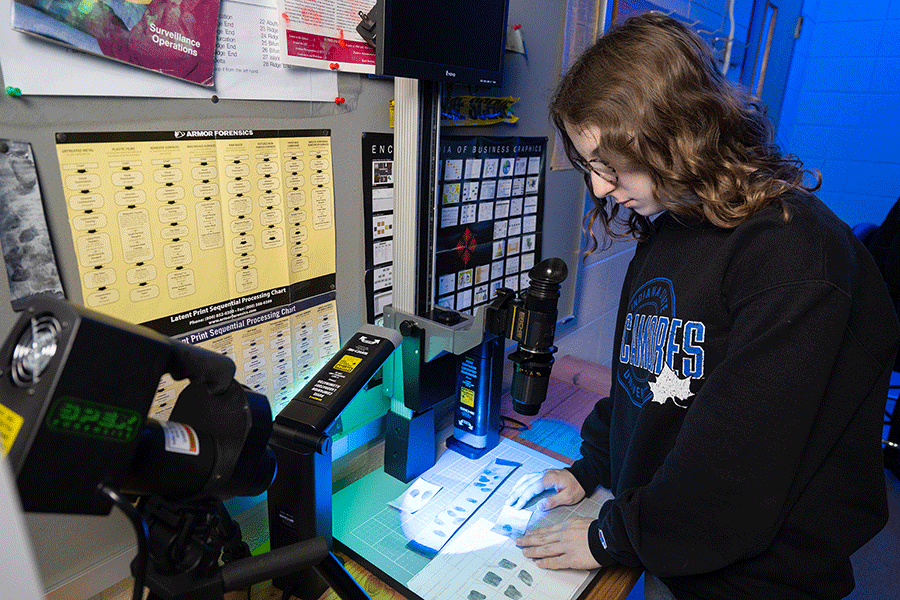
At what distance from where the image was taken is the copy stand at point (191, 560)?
21.0 inches

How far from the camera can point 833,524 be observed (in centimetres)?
77

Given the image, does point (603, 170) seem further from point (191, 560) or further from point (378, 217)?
point (191, 560)

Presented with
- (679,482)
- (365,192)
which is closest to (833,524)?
(679,482)

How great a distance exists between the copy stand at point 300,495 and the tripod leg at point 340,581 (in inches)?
2.5

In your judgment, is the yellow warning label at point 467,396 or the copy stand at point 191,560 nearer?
the copy stand at point 191,560

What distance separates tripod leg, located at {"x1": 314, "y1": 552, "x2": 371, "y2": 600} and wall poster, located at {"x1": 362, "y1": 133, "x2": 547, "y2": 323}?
60cm

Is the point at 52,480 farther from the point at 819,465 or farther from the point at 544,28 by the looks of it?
the point at 544,28

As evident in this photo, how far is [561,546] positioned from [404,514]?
0.31 m

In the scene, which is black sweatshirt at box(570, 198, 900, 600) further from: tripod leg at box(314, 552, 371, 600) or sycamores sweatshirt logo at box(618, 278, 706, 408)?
tripod leg at box(314, 552, 371, 600)

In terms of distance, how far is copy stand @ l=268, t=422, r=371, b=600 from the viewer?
0.85m

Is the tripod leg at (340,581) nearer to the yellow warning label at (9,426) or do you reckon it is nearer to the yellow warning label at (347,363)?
the yellow warning label at (347,363)

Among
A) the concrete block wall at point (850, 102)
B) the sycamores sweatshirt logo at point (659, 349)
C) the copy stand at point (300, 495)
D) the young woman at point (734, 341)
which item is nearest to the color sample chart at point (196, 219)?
the copy stand at point (300, 495)

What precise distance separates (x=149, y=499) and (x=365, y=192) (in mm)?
768

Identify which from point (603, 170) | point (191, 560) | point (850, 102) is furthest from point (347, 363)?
point (850, 102)
